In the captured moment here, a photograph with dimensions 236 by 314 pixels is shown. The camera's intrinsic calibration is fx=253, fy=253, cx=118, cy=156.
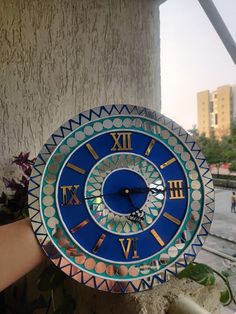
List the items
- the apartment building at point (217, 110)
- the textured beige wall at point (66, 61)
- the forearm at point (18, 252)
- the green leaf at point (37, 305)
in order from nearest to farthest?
1. the forearm at point (18, 252)
2. the green leaf at point (37, 305)
3. the textured beige wall at point (66, 61)
4. the apartment building at point (217, 110)

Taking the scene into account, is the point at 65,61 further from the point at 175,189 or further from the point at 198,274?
the point at 198,274

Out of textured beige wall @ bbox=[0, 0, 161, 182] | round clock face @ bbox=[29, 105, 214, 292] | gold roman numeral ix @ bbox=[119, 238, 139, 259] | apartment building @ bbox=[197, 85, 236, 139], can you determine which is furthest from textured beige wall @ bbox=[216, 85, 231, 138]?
gold roman numeral ix @ bbox=[119, 238, 139, 259]

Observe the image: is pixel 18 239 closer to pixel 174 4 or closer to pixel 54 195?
pixel 54 195

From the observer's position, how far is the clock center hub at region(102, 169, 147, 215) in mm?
526

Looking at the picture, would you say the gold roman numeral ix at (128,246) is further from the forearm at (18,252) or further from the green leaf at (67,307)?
the green leaf at (67,307)

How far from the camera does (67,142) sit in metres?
0.51

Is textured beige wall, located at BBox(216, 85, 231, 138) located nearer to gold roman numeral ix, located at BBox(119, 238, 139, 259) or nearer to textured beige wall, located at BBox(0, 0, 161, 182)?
textured beige wall, located at BBox(0, 0, 161, 182)

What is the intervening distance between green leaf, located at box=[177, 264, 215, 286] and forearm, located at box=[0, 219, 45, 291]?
1.05ft

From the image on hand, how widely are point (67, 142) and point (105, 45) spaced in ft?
2.47

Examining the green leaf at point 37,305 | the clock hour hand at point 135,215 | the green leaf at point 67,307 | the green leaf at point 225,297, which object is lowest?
the green leaf at point 37,305

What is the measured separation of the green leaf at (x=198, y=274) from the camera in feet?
1.91

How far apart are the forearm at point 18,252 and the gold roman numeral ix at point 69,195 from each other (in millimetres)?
89

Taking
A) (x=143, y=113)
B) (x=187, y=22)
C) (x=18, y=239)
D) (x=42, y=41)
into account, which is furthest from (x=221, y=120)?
(x=18, y=239)

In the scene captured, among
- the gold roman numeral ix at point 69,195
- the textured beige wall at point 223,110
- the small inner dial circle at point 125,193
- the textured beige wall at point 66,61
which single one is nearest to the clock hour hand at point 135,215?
the small inner dial circle at point 125,193
